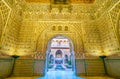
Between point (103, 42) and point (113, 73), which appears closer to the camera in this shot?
point (113, 73)

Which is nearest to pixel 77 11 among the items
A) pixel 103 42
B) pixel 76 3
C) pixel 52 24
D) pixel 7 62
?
pixel 76 3

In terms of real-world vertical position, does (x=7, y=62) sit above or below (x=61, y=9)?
below

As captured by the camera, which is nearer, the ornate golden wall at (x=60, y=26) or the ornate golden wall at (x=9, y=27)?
the ornate golden wall at (x=9, y=27)

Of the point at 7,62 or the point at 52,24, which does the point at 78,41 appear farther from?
the point at 7,62

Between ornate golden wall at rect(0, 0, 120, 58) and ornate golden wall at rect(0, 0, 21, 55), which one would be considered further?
ornate golden wall at rect(0, 0, 120, 58)

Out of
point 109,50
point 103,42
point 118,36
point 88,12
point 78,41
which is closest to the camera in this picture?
point 118,36

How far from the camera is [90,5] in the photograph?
6043 millimetres

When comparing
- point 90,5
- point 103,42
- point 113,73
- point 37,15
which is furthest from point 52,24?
point 113,73

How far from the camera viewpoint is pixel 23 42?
5.29 meters

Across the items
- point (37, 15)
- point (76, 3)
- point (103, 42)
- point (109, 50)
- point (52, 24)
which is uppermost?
point (76, 3)

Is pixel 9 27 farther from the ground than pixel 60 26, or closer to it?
closer to it

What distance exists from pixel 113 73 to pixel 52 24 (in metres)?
4.14

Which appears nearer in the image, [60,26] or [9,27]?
[9,27]

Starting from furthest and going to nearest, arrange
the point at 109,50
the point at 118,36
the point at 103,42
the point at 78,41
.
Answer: the point at 78,41
the point at 103,42
the point at 109,50
the point at 118,36
